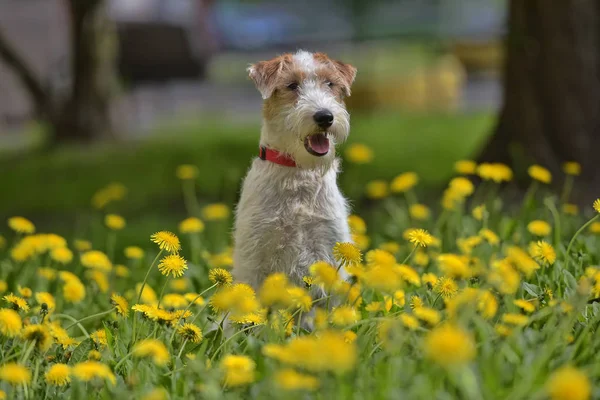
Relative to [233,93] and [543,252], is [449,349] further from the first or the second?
[233,93]

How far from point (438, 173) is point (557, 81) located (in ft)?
7.36

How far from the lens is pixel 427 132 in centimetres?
1152

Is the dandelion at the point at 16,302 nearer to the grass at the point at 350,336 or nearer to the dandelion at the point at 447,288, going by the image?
the grass at the point at 350,336

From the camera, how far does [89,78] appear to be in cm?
1135

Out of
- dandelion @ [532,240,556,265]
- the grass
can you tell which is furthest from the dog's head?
dandelion @ [532,240,556,265]

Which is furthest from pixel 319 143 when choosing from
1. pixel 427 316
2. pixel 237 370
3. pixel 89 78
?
pixel 89 78

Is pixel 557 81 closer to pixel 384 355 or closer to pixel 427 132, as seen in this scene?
pixel 384 355

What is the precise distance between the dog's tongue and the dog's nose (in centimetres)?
8

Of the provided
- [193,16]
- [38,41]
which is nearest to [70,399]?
[38,41]

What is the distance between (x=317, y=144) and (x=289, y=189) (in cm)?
29

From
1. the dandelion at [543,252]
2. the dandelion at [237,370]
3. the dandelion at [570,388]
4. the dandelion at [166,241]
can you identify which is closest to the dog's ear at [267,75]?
the dandelion at [166,241]

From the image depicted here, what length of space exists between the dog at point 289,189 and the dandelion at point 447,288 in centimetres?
66

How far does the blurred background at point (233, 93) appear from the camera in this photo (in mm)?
6348

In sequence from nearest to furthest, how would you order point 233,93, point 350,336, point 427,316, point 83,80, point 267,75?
point 427,316 < point 350,336 < point 267,75 < point 83,80 < point 233,93
